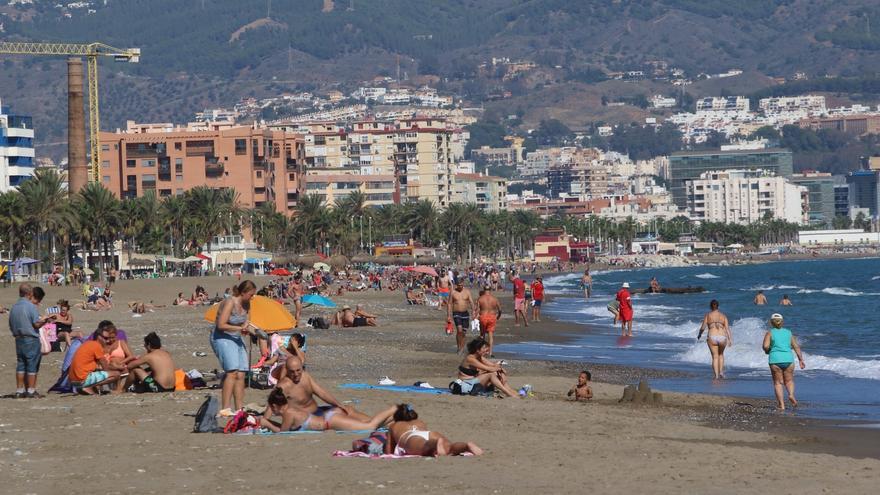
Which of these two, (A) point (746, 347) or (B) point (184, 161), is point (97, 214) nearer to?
(B) point (184, 161)

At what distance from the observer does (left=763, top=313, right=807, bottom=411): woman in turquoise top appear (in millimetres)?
20375

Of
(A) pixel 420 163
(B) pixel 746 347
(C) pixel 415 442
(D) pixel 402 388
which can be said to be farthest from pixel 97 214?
(A) pixel 420 163

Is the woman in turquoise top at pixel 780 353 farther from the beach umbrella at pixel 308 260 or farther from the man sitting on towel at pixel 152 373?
the beach umbrella at pixel 308 260

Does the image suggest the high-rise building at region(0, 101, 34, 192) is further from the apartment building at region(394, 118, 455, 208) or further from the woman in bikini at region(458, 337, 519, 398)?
the woman in bikini at region(458, 337, 519, 398)

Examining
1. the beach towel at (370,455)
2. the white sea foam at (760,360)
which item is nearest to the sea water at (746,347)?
the white sea foam at (760,360)

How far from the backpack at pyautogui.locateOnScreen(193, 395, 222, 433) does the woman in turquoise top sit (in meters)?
7.63

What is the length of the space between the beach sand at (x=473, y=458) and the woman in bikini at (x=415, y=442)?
170mm

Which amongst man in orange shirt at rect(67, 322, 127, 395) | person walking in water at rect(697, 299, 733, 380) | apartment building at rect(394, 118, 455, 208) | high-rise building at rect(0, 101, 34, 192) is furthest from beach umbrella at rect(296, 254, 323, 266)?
apartment building at rect(394, 118, 455, 208)

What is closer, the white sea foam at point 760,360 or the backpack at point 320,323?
the white sea foam at point 760,360

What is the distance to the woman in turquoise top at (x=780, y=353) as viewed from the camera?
66.8 ft

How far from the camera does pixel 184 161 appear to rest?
130 meters

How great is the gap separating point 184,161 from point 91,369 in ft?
368

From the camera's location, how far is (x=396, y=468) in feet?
45.9

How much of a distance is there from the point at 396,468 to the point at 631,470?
2.04 metres
